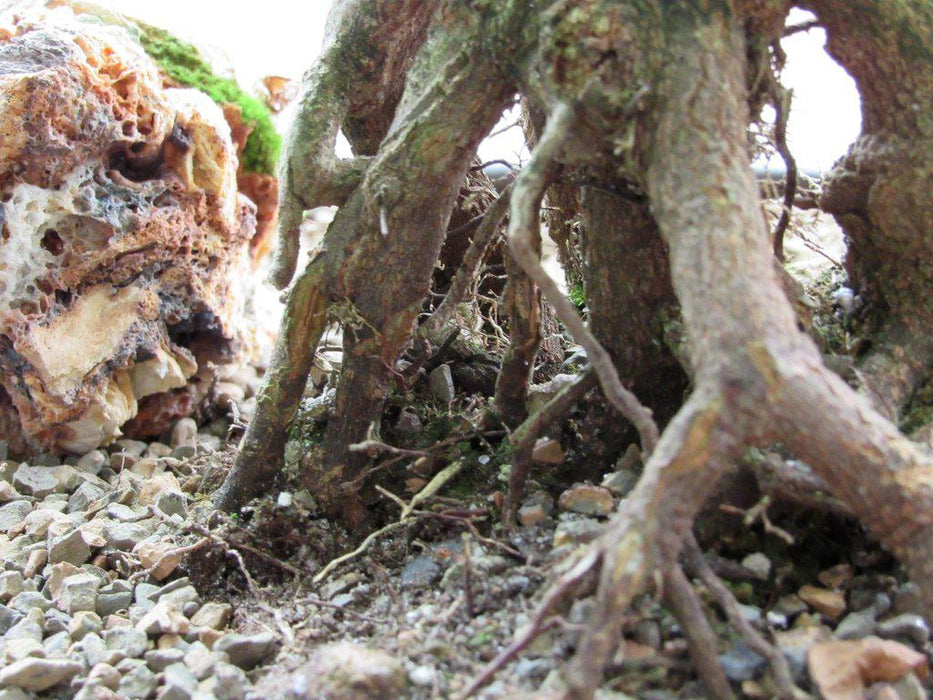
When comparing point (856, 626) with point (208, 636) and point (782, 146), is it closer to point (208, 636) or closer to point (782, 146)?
point (782, 146)

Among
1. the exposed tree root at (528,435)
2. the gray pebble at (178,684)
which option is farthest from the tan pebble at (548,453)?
the gray pebble at (178,684)

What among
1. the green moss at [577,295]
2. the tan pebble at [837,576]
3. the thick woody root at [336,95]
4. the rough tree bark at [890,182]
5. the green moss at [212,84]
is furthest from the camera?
the green moss at [212,84]

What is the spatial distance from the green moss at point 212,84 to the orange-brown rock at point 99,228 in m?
0.16

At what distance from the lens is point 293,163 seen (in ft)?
5.59

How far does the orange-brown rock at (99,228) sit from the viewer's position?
2211 mm

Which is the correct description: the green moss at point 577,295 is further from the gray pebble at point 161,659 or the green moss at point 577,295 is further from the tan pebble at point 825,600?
the gray pebble at point 161,659

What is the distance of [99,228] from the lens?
2309 millimetres

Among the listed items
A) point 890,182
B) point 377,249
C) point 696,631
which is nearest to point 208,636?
point 377,249

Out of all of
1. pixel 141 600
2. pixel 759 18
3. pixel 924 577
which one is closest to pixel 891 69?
pixel 759 18

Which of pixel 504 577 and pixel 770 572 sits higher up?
pixel 770 572

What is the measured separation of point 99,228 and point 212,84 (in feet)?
2.90

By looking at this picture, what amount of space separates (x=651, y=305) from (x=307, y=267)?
2.30 feet

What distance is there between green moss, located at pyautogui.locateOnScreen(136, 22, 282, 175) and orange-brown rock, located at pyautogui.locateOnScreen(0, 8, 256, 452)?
159 millimetres

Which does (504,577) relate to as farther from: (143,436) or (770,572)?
(143,436)
